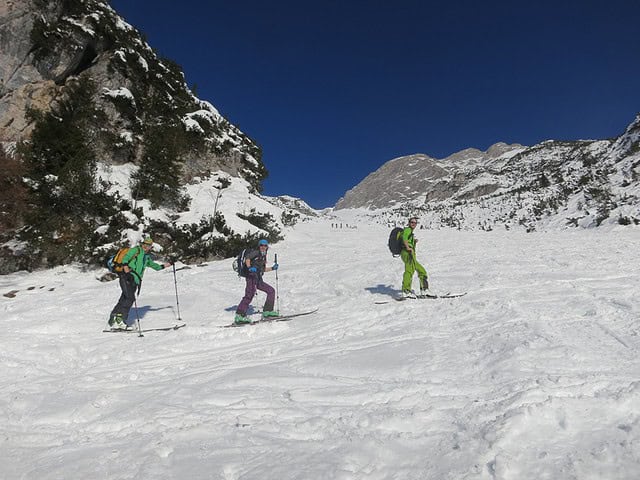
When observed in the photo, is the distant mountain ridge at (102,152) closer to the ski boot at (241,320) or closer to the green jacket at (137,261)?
the green jacket at (137,261)

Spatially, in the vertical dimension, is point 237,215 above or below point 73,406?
above

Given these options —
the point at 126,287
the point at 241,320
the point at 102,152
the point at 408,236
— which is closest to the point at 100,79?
the point at 102,152

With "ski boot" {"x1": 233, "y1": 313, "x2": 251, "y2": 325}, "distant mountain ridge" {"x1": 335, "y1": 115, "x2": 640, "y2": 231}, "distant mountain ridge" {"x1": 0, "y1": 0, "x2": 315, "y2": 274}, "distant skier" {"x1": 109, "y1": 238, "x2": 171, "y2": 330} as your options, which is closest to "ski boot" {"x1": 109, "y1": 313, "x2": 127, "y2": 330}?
"distant skier" {"x1": 109, "y1": 238, "x2": 171, "y2": 330}

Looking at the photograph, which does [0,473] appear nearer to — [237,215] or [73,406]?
[73,406]

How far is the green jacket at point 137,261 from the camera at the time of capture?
7.78 m

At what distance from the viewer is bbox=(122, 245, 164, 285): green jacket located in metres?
7.78

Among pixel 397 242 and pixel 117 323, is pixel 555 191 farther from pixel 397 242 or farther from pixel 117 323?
pixel 117 323

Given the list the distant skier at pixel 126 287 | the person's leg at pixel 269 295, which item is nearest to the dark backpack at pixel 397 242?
the person's leg at pixel 269 295

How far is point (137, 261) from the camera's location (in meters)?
7.94

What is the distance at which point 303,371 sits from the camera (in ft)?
14.7

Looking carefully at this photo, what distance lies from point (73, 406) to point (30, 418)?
414mm

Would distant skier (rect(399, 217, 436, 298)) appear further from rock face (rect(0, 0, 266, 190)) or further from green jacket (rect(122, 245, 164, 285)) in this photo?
rock face (rect(0, 0, 266, 190))

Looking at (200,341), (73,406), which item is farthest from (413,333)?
(73,406)

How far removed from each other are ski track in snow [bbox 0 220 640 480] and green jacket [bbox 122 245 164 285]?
1.30m
